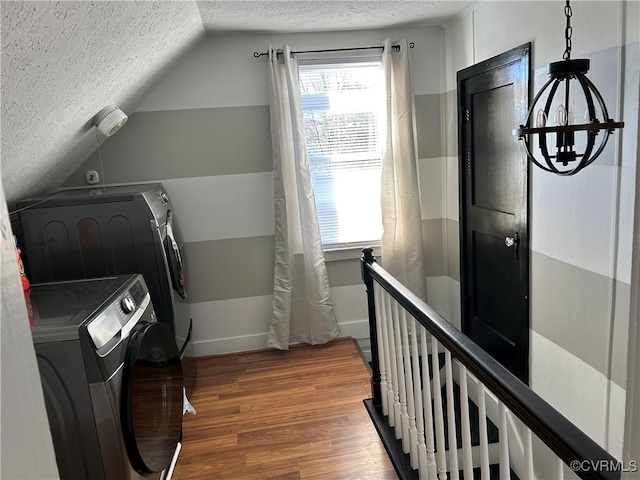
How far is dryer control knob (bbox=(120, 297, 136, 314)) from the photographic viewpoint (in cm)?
197

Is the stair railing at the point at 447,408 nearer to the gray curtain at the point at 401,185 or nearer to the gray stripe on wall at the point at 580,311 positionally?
the gray stripe on wall at the point at 580,311

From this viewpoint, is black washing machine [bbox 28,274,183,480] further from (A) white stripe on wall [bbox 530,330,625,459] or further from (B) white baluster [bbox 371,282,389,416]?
(A) white stripe on wall [bbox 530,330,625,459]

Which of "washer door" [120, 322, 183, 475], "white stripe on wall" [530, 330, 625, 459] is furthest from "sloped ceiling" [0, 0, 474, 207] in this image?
"white stripe on wall" [530, 330, 625, 459]

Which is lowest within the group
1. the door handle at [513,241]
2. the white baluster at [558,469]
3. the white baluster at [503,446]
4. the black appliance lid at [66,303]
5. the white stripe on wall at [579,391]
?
the white stripe on wall at [579,391]

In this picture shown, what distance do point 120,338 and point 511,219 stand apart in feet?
7.32

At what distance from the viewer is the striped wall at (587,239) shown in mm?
2104

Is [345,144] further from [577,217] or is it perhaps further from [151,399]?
[151,399]

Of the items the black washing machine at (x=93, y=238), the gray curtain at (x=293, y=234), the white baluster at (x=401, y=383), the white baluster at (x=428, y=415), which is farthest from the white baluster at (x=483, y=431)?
the gray curtain at (x=293, y=234)

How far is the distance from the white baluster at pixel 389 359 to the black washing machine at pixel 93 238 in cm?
120

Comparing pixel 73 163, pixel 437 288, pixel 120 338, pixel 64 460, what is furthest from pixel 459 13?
pixel 64 460

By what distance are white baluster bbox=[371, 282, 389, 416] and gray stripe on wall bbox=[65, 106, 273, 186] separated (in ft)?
5.30

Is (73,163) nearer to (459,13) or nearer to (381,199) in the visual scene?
(381,199)

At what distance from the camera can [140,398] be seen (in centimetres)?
191

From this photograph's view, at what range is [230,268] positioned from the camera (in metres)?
3.87
